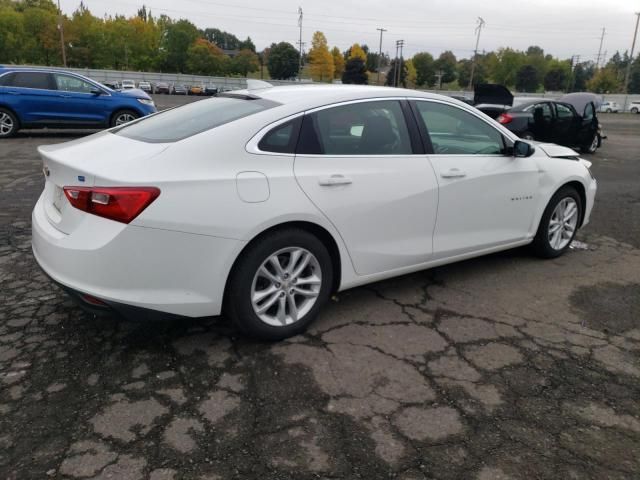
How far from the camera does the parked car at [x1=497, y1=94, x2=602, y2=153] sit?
1245cm

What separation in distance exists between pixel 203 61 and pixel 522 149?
84126 millimetres

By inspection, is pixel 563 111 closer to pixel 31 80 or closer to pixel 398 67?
pixel 31 80

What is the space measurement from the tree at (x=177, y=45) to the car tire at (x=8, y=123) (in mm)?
77243

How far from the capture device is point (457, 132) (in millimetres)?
4055

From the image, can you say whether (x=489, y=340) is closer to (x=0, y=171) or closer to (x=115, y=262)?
(x=115, y=262)

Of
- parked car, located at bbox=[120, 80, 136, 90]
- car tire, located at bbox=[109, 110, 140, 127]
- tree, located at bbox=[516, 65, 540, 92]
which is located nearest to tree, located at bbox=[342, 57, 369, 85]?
tree, located at bbox=[516, 65, 540, 92]

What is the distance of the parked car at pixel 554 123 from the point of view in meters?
12.5

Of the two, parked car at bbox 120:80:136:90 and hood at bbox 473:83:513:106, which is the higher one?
hood at bbox 473:83:513:106

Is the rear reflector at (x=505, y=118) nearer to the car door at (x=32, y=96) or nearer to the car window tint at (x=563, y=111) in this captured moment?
the car window tint at (x=563, y=111)

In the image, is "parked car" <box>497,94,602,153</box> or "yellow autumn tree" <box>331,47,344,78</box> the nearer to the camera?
"parked car" <box>497,94,602,153</box>

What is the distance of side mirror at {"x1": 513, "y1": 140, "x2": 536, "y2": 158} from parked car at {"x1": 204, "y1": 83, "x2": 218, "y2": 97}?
181ft


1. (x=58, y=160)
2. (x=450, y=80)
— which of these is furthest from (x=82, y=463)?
(x=450, y=80)

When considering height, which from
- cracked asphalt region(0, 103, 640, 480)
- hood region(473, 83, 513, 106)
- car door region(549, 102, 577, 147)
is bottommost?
cracked asphalt region(0, 103, 640, 480)

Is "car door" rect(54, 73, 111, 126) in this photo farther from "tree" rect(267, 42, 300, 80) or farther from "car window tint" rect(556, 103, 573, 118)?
"tree" rect(267, 42, 300, 80)
